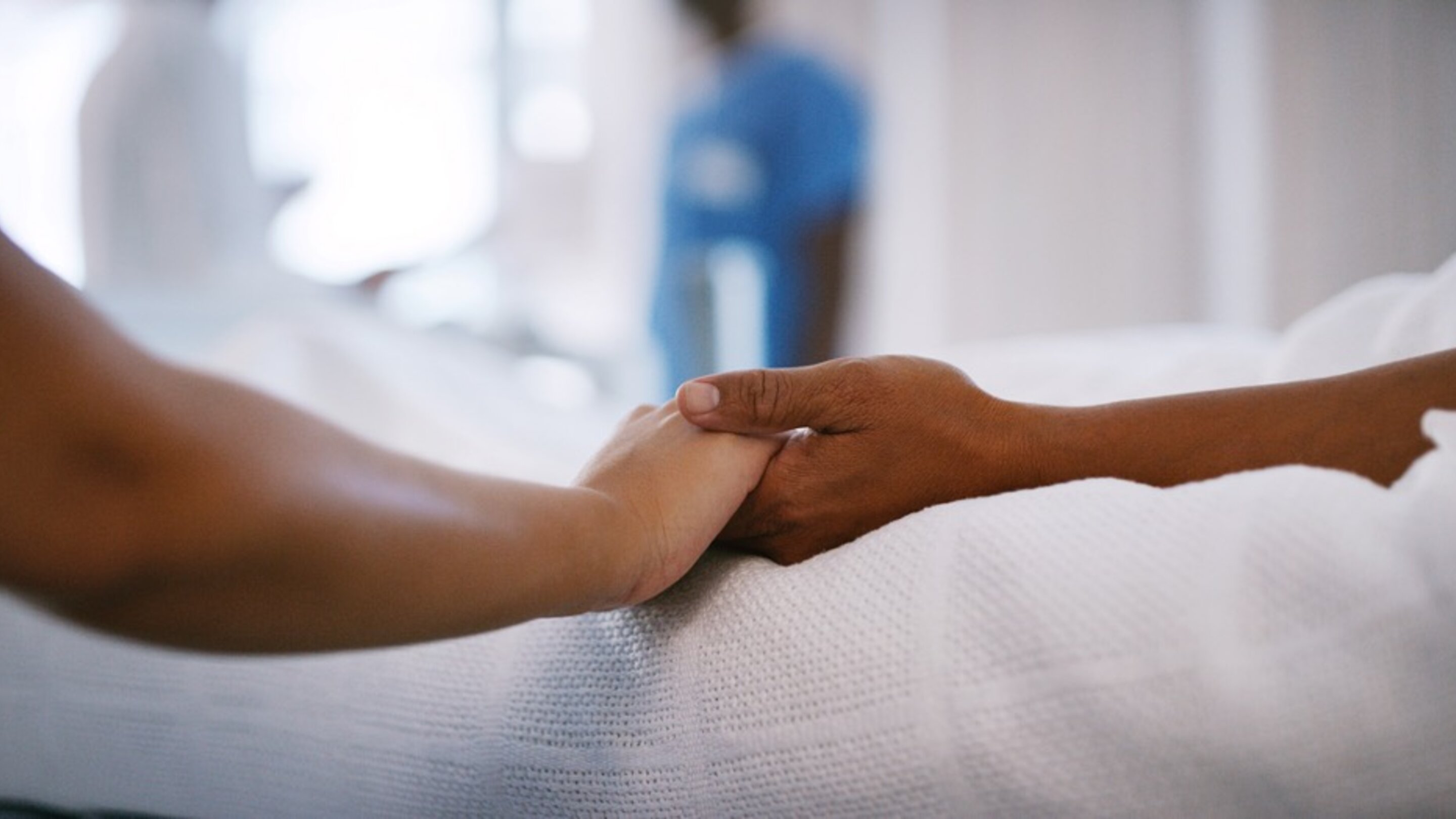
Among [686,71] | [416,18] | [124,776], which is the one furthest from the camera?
[416,18]

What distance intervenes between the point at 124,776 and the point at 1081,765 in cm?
60

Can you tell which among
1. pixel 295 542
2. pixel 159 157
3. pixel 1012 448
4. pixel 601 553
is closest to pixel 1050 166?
pixel 159 157

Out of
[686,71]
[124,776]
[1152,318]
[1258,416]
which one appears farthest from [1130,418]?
[1152,318]

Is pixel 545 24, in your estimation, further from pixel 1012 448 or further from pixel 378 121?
pixel 1012 448

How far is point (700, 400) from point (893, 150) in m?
4.05

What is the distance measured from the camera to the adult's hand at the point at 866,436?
2.06 feet

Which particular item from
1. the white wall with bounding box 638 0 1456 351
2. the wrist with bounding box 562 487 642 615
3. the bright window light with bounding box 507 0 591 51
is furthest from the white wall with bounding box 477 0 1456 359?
the wrist with bounding box 562 487 642 615

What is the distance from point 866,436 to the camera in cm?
63

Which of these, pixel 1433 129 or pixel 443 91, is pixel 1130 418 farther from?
pixel 443 91

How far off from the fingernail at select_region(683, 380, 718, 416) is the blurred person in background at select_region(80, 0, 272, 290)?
124 cm

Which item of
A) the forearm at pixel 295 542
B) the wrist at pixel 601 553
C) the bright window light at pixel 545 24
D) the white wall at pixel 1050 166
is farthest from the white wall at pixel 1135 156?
the forearm at pixel 295 542

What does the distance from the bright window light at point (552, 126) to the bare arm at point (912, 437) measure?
3.84 metres

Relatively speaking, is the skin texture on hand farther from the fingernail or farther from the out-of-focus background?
the out-of-focus background

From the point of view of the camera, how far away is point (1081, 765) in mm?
469
